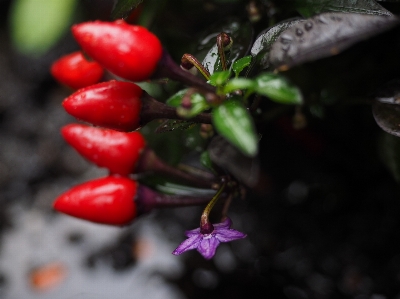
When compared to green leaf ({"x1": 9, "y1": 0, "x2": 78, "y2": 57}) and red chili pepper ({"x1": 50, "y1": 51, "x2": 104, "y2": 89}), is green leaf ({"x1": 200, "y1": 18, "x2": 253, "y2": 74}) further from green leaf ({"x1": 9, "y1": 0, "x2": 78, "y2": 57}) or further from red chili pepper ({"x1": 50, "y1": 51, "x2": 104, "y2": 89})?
green leaf ({"x1": 9, "y1": 0, "x2": 78, "y2": 57})

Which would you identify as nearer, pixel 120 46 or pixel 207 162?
pixel 120 46

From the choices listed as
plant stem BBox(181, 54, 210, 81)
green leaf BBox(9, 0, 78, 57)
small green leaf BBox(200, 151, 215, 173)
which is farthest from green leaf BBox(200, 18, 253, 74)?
green leaf BBox(9, 0, 78, 57)

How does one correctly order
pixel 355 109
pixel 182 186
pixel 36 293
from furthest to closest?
pixel 36 293
pixel 355 109
pixel 182 186

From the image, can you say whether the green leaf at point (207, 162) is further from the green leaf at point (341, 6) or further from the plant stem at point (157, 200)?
the green leaf at point (341, 6)

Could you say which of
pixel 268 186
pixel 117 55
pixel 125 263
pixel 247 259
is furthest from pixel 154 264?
pixel 117 55

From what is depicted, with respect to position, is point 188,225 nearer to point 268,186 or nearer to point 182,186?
point 268,186

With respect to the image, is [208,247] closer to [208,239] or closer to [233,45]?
[208,239]

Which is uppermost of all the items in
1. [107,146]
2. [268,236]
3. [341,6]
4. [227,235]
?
[341,6]

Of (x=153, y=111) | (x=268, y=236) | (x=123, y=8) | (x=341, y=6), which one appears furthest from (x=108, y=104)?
(x=268, y=236)
